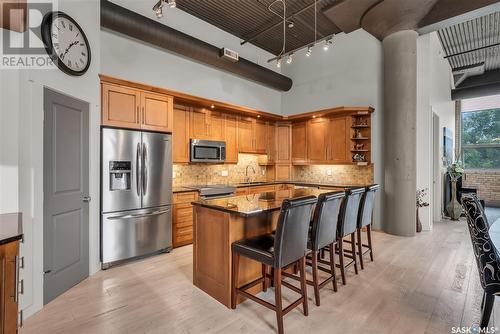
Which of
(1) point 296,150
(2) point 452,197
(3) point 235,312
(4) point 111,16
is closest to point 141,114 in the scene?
(4) point 111,16

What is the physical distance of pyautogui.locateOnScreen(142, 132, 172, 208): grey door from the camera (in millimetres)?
3570

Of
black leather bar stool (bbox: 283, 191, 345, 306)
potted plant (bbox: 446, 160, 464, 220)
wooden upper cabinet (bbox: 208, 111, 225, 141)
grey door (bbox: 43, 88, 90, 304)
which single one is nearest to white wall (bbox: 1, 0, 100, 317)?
grey door (bbox: 43, 88, 90, 304)

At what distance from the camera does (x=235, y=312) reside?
229 centimetres

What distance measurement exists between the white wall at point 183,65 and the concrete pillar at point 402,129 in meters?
2.97

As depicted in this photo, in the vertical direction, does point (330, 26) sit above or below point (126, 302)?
above

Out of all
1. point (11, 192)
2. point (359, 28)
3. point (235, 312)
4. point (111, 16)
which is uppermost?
point (359, 28)

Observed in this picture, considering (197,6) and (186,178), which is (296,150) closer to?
(186,178)

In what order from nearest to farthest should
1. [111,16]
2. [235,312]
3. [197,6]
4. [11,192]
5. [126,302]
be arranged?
1. [11,192]
2. [235,312]
3. [126,302]
4. [111,16]
5. [197,6]

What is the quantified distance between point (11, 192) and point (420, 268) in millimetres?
4593

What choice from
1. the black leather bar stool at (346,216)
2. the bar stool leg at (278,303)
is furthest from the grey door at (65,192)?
the black leather bar stool at (346,216)

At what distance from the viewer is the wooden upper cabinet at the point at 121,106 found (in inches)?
129

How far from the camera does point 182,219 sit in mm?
4094

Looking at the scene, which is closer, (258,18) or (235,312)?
(235,312)

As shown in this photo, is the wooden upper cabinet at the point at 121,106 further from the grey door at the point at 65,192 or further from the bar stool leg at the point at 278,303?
the bar stool leg at the point at 278,303
